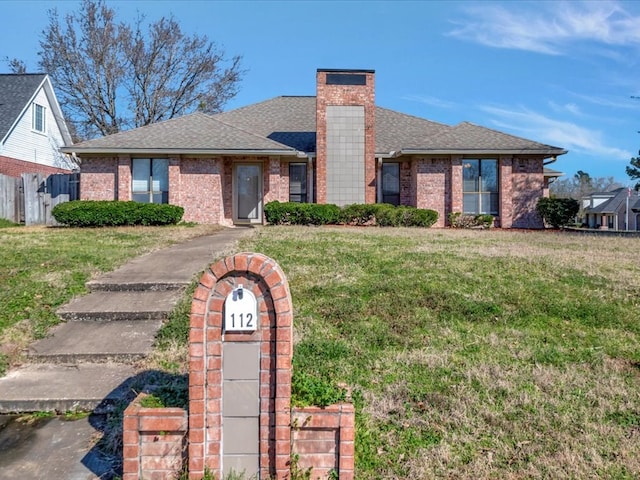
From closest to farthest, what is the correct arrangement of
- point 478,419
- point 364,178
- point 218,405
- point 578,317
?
1. point 218,405
2. point 478,419
3. point 578,317
4. point 364,178

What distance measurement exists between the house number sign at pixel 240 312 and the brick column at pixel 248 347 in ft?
0.09

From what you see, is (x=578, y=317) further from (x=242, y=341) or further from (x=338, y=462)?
(x=242, y=341)

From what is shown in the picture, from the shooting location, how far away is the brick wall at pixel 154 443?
275cm

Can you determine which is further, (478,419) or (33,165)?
(33,165)

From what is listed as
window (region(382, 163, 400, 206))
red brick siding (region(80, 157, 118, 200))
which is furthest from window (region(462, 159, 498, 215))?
red brick siding (region(80, 157, 118, 200))

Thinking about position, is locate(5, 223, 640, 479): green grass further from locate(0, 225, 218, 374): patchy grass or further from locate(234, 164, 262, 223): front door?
locate(234, 164, 262, 223): front door

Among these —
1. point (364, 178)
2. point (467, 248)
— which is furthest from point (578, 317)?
A: point (364, 178)

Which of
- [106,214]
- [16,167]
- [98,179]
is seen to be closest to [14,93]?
[16,167]

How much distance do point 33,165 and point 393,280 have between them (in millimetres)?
23460

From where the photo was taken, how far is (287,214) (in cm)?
1591

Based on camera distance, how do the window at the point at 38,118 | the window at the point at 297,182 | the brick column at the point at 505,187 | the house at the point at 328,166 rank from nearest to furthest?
the house at the point at 328,166, the brick column at the point at 505,187, the window at the point at 297,182, the window at the point at 38,118

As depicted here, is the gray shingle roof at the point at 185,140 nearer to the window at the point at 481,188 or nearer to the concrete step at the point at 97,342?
the window at the point at 481,188

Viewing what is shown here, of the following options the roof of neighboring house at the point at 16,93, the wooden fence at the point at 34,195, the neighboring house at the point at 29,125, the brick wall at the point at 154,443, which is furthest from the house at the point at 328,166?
the brick wall at the point at 154,443

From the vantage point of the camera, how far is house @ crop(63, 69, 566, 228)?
56.1ft
